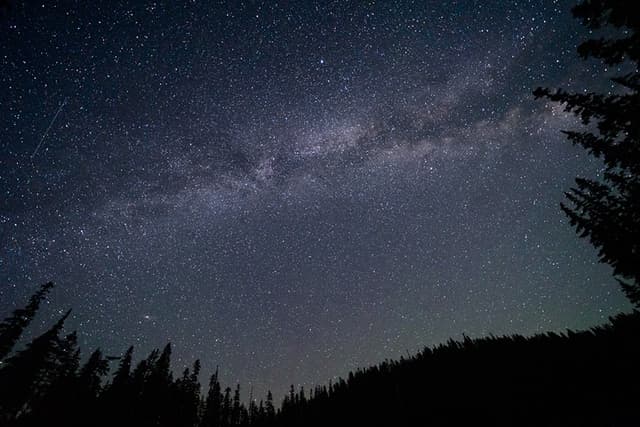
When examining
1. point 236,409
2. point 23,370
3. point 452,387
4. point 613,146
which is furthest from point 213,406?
point 613,146

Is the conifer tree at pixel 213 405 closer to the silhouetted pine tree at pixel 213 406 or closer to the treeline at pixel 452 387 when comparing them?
the silhouetted pine tree at pixel 213 406

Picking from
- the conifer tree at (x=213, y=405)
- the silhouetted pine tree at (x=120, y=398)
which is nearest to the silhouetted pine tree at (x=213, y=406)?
the conifer tree at (x=213, y=405)

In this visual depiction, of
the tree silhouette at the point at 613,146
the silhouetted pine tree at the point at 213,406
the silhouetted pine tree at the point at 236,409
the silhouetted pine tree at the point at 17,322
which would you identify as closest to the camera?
the tree silhouette at the point at 613,146

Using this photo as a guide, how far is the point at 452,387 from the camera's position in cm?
1395

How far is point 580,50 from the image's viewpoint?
7.96 metres

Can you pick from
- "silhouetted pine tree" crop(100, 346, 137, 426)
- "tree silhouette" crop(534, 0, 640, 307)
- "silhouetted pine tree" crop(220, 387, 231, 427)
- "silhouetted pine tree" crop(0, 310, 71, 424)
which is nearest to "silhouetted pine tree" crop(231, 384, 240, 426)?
"silhouetted pine tree" crop(220, 387, 231, 427)

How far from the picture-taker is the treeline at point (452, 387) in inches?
391

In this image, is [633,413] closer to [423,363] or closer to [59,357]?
[423,363]

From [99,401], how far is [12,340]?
14111 mm

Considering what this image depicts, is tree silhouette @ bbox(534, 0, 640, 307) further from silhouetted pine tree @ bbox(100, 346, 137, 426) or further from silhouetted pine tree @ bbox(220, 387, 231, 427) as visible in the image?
silhouetted pine tree @ bbox(220, 387, 231, 427)

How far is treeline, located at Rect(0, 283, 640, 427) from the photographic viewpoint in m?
9.92

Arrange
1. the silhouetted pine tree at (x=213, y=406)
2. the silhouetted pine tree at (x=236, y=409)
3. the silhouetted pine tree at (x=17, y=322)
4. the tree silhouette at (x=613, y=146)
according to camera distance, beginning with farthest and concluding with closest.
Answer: the silhouetted pine tree at (x=236, y=409)
the silhouetted pine tree at (x=213, y=406)
the silhouetted pine tree at (x=17, y=322)
the tree silhouette at (x=613, y=146)

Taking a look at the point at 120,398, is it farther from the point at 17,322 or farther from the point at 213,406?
the point at 213,406

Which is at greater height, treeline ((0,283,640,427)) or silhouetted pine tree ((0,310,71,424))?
silhouetted pine tree ((0,310,71,424))
